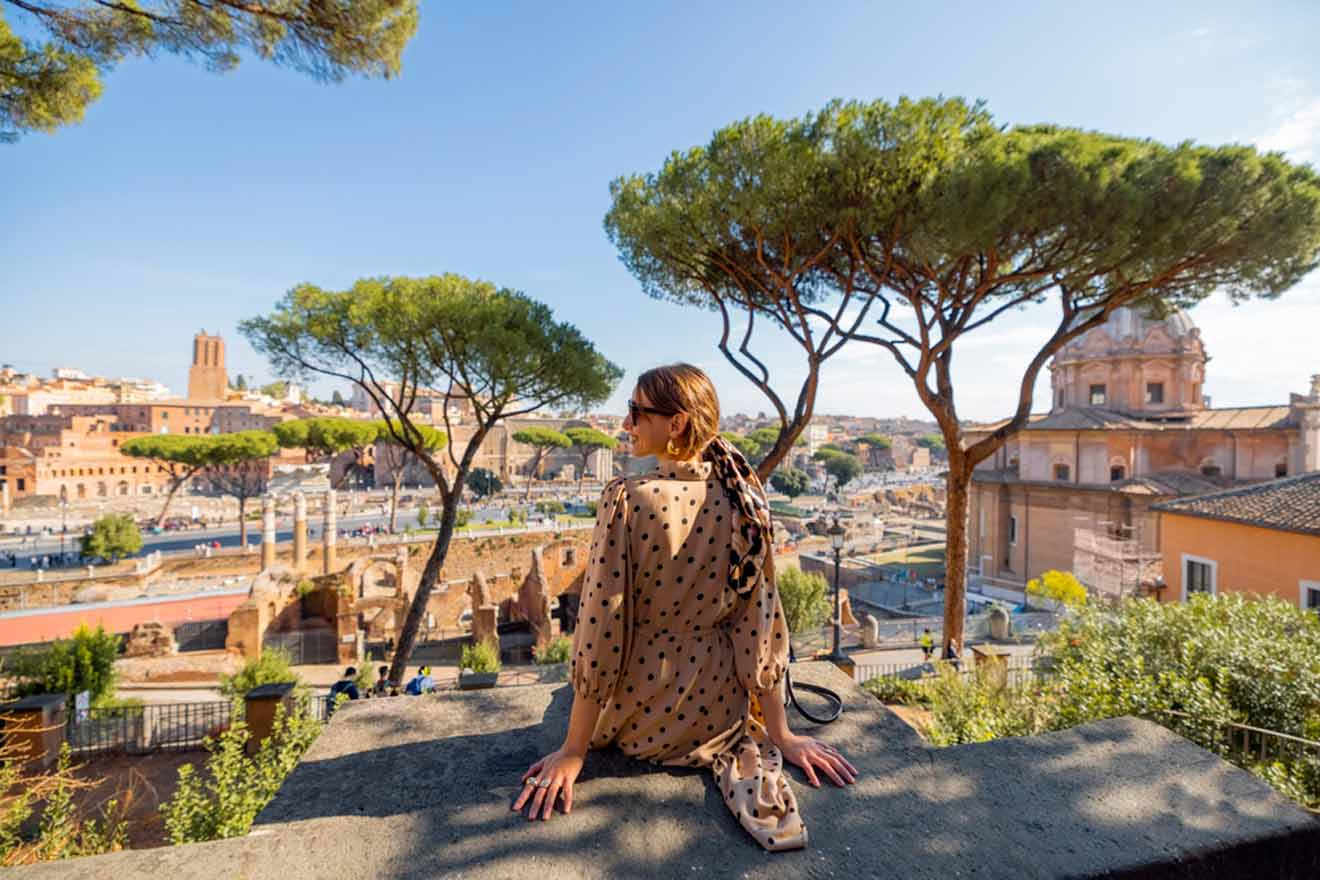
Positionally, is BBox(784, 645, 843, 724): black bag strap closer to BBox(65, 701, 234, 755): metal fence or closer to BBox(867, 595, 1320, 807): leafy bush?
BBox(867, 595, 1320, 807): leafy bush

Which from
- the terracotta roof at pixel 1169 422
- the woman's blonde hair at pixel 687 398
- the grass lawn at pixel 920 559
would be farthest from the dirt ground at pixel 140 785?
the grass lawn at pixel 920 559

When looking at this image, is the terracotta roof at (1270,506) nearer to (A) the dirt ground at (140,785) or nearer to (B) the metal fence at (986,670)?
(B) the metal fence at (986,670)

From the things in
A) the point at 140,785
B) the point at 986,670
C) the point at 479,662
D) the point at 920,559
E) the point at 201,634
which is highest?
the point at 986,670

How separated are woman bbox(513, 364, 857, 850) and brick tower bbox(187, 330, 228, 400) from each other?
79.8 m

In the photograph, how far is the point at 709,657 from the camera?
4.62ft

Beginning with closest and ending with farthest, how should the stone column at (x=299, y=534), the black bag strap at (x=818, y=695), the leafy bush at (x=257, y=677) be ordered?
the black bag strap at (x=818, y=695)
the leafy bush at (x=257, y=677)
the stone column at (x=299, y=534)

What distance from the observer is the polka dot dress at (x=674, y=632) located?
1.30m

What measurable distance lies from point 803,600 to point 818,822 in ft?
41.4

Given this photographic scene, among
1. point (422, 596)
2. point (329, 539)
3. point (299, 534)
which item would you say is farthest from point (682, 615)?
point (299, 534)

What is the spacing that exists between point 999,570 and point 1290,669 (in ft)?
66.1

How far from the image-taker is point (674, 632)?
1.39 meters

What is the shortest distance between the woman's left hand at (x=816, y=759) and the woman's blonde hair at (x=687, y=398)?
0.75 m

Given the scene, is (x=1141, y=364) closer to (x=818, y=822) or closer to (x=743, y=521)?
(x=743, y=521)

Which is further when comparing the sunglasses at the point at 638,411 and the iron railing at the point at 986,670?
the iron railing at the point at 986,670
